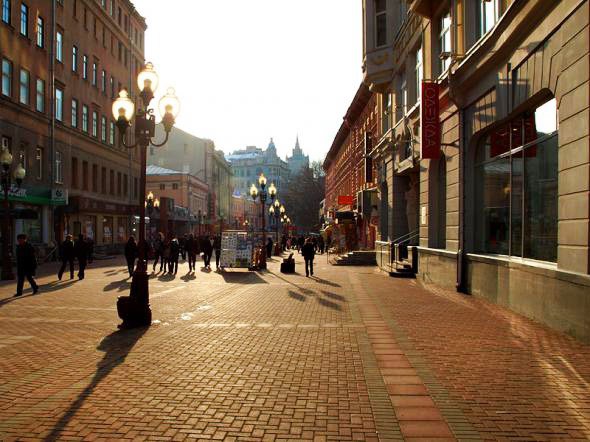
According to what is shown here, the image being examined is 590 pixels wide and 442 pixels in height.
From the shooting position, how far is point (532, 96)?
1038cm

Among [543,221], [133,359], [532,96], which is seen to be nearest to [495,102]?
[532,96]

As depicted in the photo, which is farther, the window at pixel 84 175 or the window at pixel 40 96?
the window at pixel 84 175

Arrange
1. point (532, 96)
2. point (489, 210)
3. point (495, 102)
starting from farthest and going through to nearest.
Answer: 1. point (489, 210)
2. point (495, 102)
3. point (532, 96)

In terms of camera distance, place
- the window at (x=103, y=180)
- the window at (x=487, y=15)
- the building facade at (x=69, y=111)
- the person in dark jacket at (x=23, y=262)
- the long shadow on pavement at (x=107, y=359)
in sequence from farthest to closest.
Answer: the window at (x=103, y=180) → the building facade at (x=69, y=111) → the person in dark jacket at (x=23, y=262) → the window at (x=487, y=15) → the long shadow on pavement at (x=107, y=359)

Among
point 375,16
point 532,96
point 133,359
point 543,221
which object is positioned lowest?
point 133,359

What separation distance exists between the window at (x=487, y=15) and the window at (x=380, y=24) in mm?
11496

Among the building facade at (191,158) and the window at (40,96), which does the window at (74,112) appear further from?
the building facade at (191,158)

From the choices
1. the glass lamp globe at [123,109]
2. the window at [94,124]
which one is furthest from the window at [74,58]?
the glass lamp globe at [123,109]

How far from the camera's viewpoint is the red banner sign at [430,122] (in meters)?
16.3

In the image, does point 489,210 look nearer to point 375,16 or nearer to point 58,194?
point 375,16

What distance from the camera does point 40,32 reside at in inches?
1248

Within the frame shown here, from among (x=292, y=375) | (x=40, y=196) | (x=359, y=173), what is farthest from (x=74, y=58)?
(x=292, y=375)

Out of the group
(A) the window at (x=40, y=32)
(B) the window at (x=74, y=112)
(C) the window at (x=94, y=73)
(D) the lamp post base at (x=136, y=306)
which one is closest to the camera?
(D) the lamp post base at (x=136, y=306)

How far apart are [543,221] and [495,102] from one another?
330 cm
